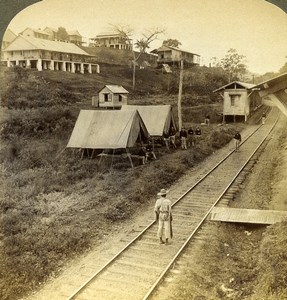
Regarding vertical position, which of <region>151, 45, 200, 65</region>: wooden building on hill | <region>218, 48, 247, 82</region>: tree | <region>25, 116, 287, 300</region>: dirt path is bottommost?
<region>25, 116, 287, 300</region>: dirt path

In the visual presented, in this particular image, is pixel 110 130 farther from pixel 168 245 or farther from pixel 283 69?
pixel 283 69

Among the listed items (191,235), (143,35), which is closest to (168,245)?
(191,235)

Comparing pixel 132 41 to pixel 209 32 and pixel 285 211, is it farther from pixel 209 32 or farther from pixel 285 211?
pixel 285 211

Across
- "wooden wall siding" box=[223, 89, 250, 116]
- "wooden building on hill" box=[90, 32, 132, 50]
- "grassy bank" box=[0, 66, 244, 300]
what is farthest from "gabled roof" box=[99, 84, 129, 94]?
"wooden wall siding" box=[223, 89, 250, 116]

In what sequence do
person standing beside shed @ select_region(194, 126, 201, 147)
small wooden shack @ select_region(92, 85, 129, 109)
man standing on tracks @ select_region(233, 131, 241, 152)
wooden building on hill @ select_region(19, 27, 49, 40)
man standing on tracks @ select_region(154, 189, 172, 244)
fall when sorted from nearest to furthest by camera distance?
1. wooden building on hill @ select_region(19, 27, 49, 40)
2. man standing on tracks @ select_region(154, 189, 172, 244)
3. small wooden shack @ select_region(92, 85, 129, 109)
4. person standing beside shed @ select_region(194, 126, 201, 147)
5. man standing on tracks @ select_region(233, 131, 241, 152)

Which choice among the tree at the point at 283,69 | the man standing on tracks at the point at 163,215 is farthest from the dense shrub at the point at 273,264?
the tree at the point at 283,69

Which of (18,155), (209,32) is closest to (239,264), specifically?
(209,32)

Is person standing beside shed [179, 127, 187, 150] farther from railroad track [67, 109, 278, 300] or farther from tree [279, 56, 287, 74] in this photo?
tree [279, 56, 287, 74]

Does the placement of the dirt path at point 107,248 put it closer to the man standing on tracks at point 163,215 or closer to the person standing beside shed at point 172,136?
the man standing on tracks at point 163,215
